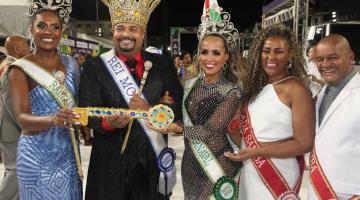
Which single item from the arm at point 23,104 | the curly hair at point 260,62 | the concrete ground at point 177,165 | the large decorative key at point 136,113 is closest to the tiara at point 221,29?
the curly hair at point 260,62

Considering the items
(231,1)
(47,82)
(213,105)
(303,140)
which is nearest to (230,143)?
(213,105)

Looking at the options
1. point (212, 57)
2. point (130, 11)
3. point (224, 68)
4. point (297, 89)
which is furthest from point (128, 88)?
point (297, 89)

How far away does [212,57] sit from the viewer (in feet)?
7.39

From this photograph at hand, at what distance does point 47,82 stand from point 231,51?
1.05 meters

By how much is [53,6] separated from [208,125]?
109 cm

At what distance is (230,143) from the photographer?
2293 mm

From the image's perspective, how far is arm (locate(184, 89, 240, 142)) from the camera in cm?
215

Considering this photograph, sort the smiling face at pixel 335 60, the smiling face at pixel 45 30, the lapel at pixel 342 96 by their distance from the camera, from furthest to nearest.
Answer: the smiling face at pixel 45 30
the smiling face at pixel 335 60
the lapel at pixel 342 96

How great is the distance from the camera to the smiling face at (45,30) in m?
2.18

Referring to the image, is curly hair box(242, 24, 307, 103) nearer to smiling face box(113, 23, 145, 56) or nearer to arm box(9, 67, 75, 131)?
smiling face box(113, 23, 145, 56)

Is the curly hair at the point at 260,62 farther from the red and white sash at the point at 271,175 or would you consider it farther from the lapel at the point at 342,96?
the lapel at the point at 342,96

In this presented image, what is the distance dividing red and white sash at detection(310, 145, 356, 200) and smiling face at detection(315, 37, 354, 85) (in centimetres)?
38

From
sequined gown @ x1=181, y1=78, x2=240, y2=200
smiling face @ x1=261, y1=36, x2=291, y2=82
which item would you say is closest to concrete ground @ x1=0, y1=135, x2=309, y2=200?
sequined gown @ x1=181, y1=78, x2=240, y2=200

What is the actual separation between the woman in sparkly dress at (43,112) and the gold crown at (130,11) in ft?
1.08
